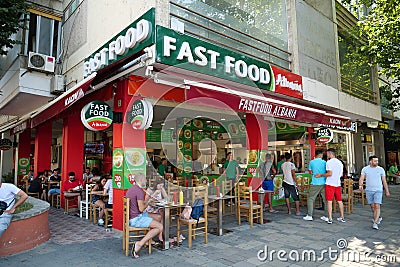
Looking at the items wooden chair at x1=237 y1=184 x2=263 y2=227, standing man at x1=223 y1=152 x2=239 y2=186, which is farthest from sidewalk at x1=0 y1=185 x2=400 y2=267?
standing man at x1=223 y1=152 x2=239 y2=186

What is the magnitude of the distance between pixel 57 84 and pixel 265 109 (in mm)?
6339

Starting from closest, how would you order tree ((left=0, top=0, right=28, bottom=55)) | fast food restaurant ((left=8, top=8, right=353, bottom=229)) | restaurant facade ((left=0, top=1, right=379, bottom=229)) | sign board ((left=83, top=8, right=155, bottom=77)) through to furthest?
1. sign board ((left=83, top=8, right=155, bottom=77))
2. fast food restaurant ((left=8, top=8, right=353, bottom=229))
3. restaurant facade ((left=0, top=1, right=379, bottom=229))
4. tree ((left=0, top=0, right=28, bottom=55))

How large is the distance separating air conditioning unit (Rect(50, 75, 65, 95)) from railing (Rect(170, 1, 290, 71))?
15.9ft

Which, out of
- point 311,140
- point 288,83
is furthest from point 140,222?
point 311,140

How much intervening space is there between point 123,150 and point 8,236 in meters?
2.36

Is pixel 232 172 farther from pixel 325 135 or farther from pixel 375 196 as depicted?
pixel 375 196

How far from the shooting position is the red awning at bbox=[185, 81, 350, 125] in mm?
5566

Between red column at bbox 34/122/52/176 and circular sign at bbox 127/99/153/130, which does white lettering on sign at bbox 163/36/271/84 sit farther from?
red column at bbox 34/122/52/176

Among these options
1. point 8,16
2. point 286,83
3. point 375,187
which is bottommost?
point 375,187

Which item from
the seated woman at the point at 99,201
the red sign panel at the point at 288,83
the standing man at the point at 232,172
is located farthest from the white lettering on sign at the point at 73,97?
the standing man at the point at 232,172

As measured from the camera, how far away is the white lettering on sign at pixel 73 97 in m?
5.62

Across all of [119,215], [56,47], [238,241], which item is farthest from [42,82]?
[238,241]

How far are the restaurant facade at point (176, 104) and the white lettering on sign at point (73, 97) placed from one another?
2cm

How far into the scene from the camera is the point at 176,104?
7.76 metres
